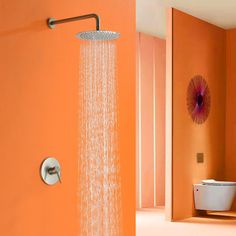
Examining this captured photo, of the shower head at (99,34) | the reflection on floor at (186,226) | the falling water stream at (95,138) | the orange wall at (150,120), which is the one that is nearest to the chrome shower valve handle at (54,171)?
the falling water stream at (95,138)

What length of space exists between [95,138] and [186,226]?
117 inches

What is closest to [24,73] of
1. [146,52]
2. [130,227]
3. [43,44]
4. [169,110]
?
[43,44]

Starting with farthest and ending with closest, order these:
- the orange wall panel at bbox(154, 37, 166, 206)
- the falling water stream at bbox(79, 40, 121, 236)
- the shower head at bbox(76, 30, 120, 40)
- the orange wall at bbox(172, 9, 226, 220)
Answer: the orange wall panel at bbox(154, 37, 166, 206), the orange wall at bbox(172, 9, 226, 220), the falling water stream at bbox(79, 40, 121, 236), the shower head at bbox(76, 30, 120, 40)

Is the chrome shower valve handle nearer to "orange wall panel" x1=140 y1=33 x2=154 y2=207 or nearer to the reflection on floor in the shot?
the reflection on floor

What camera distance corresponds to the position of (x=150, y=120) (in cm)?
706

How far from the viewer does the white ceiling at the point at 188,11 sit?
→ 221 inches

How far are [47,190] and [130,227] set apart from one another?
742 millimetres

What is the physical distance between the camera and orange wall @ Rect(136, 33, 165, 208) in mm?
6902

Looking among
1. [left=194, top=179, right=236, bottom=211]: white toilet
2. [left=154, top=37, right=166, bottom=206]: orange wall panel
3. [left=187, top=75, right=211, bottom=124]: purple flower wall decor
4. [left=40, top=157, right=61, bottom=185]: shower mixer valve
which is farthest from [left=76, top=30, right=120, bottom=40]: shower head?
[left=154, top=37, right=166, bottom=206]: orange wall panel

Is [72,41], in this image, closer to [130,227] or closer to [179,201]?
[130,227]

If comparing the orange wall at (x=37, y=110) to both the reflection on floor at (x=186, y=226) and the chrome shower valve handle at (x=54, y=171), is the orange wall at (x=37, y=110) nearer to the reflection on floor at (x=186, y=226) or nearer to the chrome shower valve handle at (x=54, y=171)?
the chrome shower valve handle at (x=54, y=171)

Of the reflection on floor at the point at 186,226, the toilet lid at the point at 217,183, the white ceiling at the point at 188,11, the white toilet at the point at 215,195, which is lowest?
the reflection on floor at the point at 186,226

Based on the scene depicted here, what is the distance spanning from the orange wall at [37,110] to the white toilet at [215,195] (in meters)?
3.37

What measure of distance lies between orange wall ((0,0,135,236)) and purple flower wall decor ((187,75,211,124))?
318 centimetres
